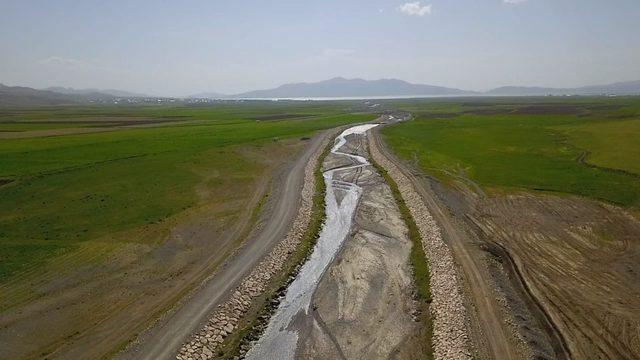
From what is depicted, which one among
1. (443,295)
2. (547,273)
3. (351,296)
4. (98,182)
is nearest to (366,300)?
(351,296)

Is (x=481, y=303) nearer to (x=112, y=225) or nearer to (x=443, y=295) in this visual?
(x=443, y=295)

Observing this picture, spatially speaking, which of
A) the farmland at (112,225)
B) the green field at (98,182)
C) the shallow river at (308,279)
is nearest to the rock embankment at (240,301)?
the shallow river at (308,279)

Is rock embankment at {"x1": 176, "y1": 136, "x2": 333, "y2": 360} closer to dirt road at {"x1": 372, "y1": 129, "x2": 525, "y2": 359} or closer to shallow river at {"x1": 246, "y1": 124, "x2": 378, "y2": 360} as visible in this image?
shallow river at {"x1": 246, "y1": 124, "x2": 378, "y2": 360}

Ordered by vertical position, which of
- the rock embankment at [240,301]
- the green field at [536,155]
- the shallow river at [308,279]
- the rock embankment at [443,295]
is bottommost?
the shallow river at [308,279]

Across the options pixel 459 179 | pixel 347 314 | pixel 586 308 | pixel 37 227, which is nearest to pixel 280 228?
pixel 347 314

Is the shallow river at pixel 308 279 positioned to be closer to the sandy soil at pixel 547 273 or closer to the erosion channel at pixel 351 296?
the erosion channel at pixel 351 296
